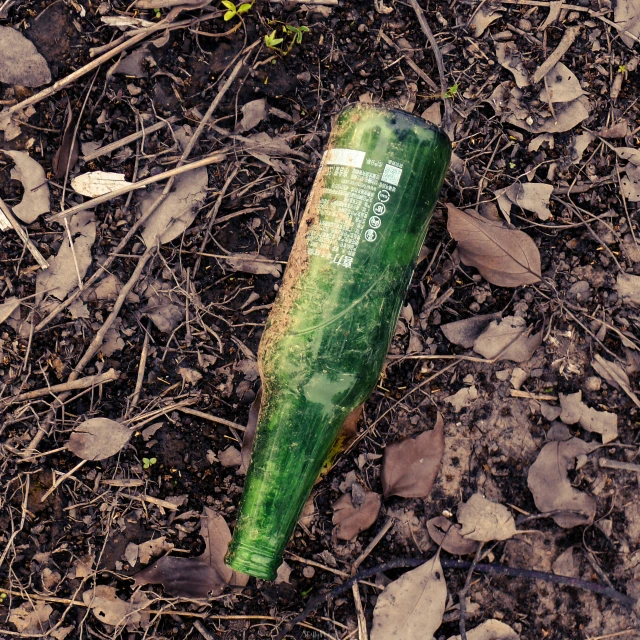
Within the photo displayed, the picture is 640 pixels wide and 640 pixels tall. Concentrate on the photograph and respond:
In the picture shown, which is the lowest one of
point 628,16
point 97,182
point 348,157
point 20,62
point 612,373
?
point 612,373

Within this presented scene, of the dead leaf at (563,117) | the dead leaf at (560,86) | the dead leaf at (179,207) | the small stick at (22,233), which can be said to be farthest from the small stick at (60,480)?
the dead leaf at (560,86)

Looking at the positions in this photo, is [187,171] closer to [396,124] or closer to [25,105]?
[25,105]

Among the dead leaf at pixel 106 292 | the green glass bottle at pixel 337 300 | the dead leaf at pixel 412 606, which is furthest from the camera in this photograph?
the dead leaf at pixel 106 292

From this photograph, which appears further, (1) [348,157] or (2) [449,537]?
(2) [449,537]

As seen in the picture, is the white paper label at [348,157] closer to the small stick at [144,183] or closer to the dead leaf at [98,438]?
the small stick at [144,183]

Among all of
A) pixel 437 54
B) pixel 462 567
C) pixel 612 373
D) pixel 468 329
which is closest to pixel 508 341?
pixel 468 329

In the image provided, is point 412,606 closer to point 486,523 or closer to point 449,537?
point 449,537

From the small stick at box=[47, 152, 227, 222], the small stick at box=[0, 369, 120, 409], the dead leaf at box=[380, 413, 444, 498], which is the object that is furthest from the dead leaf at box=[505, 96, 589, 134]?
the small stick at box=[0, 369, 120, 409]

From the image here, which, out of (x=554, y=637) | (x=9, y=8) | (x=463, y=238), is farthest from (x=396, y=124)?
(x=554, y=637)
